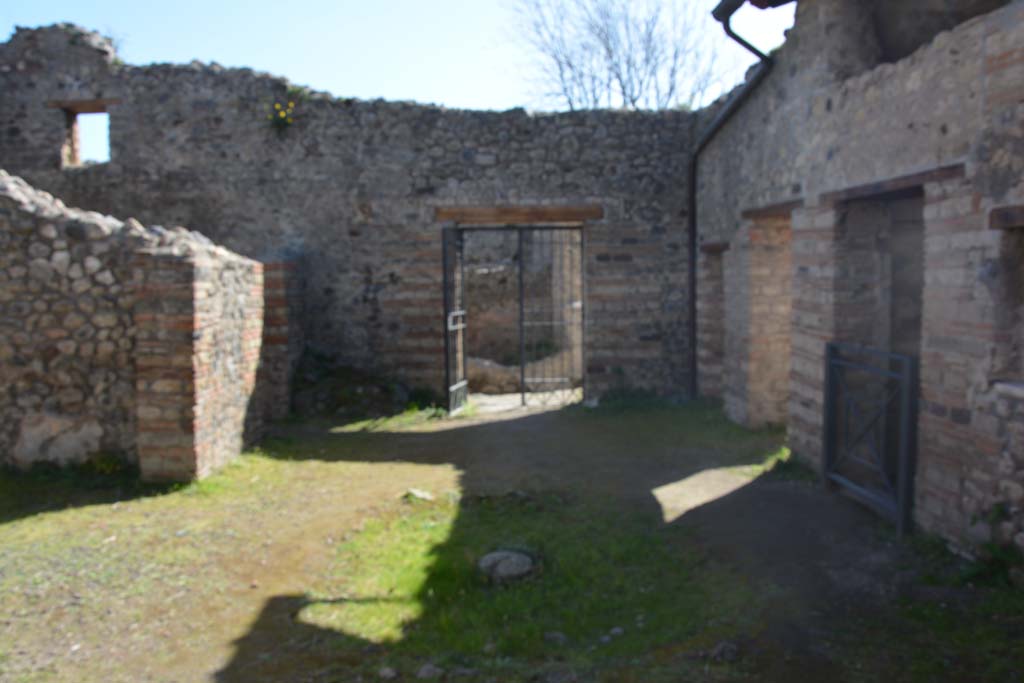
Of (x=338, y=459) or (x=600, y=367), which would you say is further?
(x=600, y=367)

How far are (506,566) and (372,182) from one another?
6971mm

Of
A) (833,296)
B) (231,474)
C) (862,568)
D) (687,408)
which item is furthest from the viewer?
(687,408)

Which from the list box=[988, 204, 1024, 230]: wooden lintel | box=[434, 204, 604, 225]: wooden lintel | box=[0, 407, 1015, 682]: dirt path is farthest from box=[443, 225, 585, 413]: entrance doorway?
box=[988, 204, 1024, 230]: wooden lintel

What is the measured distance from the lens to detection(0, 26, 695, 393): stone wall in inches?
420

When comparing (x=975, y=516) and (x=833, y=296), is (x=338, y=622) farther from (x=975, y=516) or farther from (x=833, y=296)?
(x=833, y=296)

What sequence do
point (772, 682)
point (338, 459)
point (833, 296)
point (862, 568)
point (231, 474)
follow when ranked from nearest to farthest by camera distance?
point (772, 682) < point (862, 568) < point (833, 296) < point (231, 474) < point (338, 459)

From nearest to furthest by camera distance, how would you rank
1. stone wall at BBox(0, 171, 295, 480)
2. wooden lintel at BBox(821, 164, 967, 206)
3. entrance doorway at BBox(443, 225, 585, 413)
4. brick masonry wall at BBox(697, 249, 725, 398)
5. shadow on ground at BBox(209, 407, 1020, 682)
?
shadow on ground at BBox(209, 407, 1020, 682), wooden lintel at BBox(821, 164, 967, 206), stone wall at BBox(0, 171, 295, 480), brick masonry wall at BBox(697, 249, 725, 398), entrance doorway at BBox(443, 225, 585, 413)

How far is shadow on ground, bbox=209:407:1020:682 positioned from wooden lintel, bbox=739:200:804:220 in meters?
2.38

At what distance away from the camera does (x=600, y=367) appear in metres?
10.9

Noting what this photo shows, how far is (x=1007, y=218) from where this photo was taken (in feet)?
14.1

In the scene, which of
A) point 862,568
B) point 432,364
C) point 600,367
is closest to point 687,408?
point 600,367

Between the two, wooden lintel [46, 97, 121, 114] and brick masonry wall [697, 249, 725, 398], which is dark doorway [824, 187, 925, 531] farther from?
wooden lintel [46, 97, 121, 114]

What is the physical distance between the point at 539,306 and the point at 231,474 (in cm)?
1245

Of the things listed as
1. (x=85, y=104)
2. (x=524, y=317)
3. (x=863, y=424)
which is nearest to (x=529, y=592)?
(x=863, y=424)
